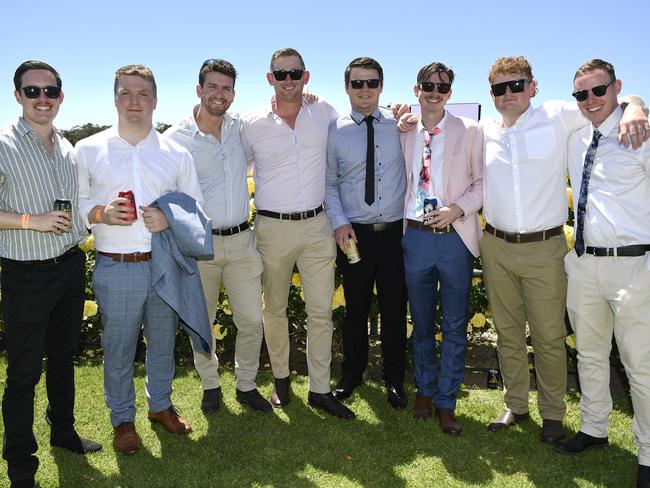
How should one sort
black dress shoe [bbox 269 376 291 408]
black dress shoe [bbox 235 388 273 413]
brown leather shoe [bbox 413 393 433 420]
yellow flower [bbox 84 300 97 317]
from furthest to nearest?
1. yellow flower [bbox 84 300 97 317]
2. black dress shoe [bbox 269 376 291 408]
3. black dress shoe [bbox 235 388 273 413]
4. brown leather shoe [bbox 413 393 433 420]

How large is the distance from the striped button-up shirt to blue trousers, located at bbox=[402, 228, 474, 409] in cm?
268

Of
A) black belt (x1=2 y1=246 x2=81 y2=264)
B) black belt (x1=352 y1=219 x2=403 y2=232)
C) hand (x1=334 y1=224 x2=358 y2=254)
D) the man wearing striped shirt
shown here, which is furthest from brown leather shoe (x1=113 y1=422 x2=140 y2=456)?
black belt (x1=352 y1=219 x2=403 y2=232)

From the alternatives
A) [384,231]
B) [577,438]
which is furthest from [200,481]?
[577,438]

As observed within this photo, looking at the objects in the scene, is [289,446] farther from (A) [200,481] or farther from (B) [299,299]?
(B) [299,299]

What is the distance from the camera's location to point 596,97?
424cm

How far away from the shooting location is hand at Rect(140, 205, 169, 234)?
14.3 ft

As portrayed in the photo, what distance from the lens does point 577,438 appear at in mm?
4695

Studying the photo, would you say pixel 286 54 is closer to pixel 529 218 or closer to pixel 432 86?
pixel 432 86

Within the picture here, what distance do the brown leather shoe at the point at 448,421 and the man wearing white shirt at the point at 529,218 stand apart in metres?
0.68

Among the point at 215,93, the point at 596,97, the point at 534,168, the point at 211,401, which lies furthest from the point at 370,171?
the point at 211,401

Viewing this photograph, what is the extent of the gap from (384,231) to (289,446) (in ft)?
6.34

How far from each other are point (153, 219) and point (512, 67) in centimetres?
287

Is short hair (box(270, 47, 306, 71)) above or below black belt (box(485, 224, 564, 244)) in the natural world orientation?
above

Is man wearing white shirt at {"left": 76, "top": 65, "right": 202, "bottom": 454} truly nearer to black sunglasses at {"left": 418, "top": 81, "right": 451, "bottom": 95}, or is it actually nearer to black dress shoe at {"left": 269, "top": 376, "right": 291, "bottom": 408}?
black dress shoe at {"left": 269, "top": 376, "right": 291, "bottom": 408}
